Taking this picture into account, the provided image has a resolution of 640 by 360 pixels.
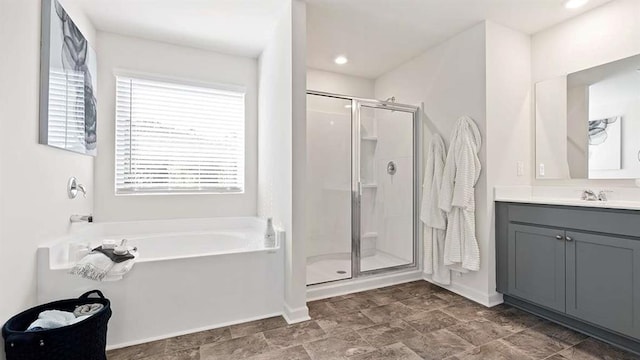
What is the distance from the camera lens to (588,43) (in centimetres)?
229

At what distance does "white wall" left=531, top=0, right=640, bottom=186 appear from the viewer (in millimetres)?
2082

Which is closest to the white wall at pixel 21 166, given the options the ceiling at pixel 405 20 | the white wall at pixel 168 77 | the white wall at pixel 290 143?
the white wall at pixel 168 77

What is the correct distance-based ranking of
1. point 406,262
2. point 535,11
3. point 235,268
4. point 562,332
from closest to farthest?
point 562,332
point 235,268
point 535,11
point 406,262

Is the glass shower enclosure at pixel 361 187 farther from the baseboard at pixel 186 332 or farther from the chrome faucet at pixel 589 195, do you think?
the chrome faucet at pixel 589 195

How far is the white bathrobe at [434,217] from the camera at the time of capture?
9.09ft

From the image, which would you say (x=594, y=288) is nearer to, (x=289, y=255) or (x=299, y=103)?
(x=289, y=255)

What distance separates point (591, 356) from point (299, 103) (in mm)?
2436

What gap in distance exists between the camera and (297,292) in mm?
2207

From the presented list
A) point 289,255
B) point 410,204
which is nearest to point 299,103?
point 289,255

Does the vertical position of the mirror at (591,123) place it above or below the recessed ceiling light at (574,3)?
below

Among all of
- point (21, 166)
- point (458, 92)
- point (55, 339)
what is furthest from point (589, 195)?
point (21, 166)

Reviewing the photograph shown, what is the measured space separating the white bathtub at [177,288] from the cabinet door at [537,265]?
1.85m

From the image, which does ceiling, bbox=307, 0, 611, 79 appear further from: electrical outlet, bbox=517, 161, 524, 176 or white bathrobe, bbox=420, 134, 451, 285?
Answer: electrical outlet, bbox=517, 161, 524, 176

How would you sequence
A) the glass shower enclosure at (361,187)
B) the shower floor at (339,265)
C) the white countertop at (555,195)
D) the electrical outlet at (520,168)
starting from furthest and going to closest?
the glass shower enclosure at (361,187) < the shower floor at (339,265) < the electrical outlet at (520,168) < the white countertop at (555,195)
